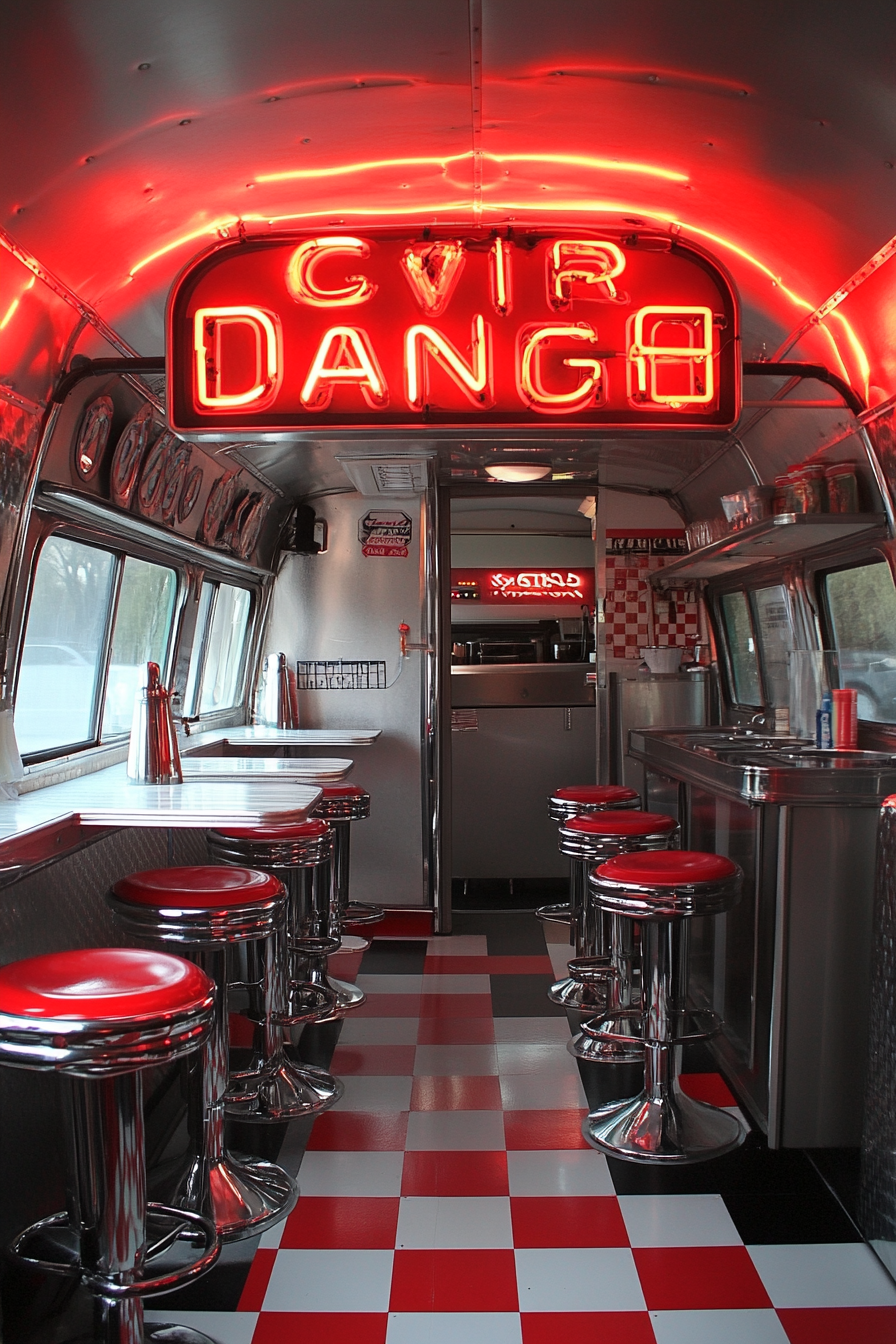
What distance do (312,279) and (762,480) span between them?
101 inches

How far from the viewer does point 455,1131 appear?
10.8 ft

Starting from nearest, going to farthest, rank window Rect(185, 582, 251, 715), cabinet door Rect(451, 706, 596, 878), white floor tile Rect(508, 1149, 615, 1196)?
white floor tile Rect(508, 1149, 615, 1196), window Rect(185, 582, 251, 715), cabinet door Rect(451, 706, 596, 878)

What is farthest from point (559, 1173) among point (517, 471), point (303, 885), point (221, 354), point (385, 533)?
point (385, 533)

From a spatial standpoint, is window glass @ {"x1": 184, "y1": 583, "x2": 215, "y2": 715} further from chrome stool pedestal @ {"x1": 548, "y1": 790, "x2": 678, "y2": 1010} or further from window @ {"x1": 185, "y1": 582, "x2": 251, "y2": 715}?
chrome stool pedestal @ {"x1": 548, "y1": 790, "x2": 678, "y2": 1010}

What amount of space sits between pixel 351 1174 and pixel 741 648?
3.44m

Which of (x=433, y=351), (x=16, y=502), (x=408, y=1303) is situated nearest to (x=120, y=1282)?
(x=408, y=1303)

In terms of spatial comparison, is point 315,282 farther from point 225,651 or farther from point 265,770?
Answer: point 225,651

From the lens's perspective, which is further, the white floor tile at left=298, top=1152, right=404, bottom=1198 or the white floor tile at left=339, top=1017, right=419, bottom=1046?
the white floor tile at left=339, top=1017, right=419, bottom=1046

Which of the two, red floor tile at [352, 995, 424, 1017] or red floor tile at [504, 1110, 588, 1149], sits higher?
red floor tile at [352, 995, 424, 1017]

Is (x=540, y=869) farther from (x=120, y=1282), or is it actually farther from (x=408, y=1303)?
(x=120, y=1282)

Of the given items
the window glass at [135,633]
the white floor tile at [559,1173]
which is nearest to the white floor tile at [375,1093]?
the white floor tile at [559,1173]

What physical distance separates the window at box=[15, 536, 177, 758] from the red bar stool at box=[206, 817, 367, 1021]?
0.73 metres

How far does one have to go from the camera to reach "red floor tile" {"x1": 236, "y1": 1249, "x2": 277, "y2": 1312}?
7.82 ft

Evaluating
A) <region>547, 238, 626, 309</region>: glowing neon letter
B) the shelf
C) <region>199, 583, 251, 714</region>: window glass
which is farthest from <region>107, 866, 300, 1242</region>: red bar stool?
<region>199, 583, 251, 714</region>: window glass
